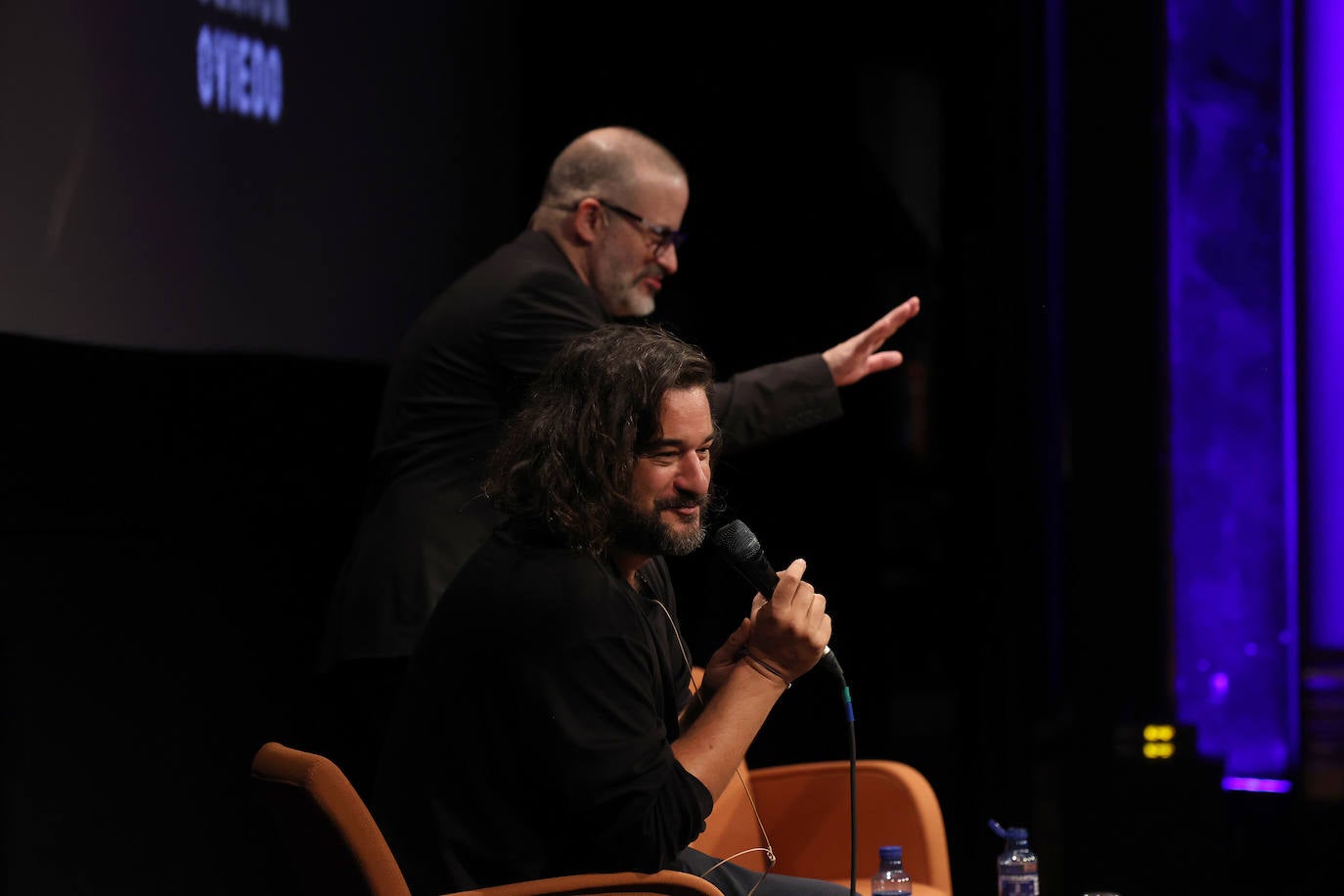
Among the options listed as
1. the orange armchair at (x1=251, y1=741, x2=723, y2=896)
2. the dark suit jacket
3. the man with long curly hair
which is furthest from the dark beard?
the dark suit jacket

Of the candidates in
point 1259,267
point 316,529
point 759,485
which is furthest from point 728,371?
point 1259,267

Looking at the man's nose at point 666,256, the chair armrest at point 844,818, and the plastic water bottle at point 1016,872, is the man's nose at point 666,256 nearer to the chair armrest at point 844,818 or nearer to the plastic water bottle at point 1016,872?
the chair armrest at point 844,818

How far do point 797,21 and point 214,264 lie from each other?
5.25 feet

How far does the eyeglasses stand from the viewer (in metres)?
2.70

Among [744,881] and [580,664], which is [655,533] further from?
[744,881]

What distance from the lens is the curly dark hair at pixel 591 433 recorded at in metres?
1.75

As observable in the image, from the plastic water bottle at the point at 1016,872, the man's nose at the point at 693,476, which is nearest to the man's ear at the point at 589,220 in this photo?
the man's nose at the point at 693,476

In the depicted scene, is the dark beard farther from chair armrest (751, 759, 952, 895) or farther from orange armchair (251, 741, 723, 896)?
chair armrest (751, 759, 952, 895)

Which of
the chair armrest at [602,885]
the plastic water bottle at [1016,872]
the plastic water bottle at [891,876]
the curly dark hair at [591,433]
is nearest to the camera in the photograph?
the chair armrest at [602,885]

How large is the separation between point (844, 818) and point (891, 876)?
0.33 meters

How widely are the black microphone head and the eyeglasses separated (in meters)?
1.07

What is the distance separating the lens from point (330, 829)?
1.59 metres

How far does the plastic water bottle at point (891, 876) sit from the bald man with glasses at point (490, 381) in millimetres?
Answer: 760

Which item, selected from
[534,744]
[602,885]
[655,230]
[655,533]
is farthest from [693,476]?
[655,230]
